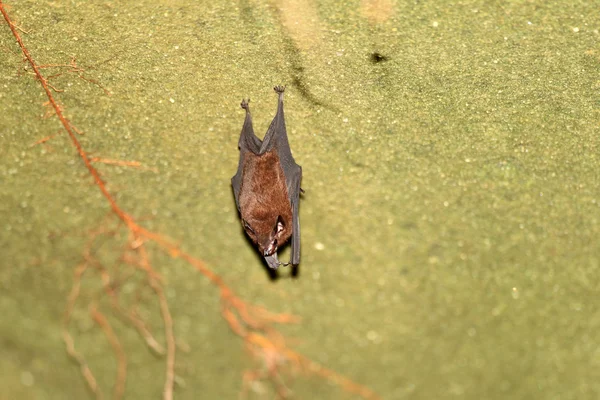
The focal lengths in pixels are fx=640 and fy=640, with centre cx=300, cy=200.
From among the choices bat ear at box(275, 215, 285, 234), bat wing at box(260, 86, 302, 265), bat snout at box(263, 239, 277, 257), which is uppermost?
bat wing at box(260, 86, 302, 265)

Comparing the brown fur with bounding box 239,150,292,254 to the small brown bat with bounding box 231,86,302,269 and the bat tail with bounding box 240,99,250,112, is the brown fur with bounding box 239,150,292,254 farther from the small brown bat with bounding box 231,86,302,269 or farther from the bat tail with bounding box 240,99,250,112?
the bat tail with bounding box 240,99,250,112

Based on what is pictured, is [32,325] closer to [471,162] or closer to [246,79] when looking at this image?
[246,79]

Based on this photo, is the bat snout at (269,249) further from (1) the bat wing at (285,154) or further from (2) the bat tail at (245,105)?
(2) the bat tail at (245,105)

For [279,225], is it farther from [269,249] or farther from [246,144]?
[246,144]

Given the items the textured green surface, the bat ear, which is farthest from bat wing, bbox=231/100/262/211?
the bat ear

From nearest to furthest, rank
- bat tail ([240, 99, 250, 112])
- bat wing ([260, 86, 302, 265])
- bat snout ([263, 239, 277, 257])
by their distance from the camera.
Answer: bat snout ([263, 239, 277, 257]) → bat wing ([260, 86, 302, 265]) → bat tail ([240, 99, 250, 112])

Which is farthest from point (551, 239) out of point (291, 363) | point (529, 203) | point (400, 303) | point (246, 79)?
point (246, 79)

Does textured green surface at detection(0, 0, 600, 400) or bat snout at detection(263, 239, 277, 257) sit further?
bat snout at detection(263, 239, 277, 257)
